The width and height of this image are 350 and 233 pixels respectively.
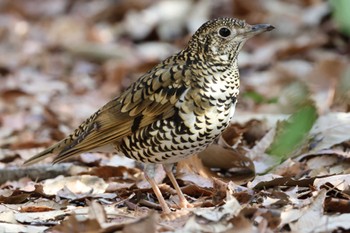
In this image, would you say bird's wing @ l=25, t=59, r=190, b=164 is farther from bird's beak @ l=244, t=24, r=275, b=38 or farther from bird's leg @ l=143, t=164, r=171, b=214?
bird's beak @ l=244, t=24, r=275, b=38

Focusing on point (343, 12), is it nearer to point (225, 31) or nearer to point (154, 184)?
point (225, 31)

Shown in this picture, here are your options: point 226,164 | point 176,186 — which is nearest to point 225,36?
point 176,186

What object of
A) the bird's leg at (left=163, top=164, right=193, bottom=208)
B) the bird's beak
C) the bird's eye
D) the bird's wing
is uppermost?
the bird's eye

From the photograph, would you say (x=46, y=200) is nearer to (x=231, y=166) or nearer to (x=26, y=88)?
(x=231, y=166)

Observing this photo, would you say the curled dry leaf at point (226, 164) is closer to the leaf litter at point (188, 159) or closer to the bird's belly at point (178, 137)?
the leaf litter at point (188, 159)

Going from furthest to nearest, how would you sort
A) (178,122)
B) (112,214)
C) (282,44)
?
1. (282,44)
2. (178,122)
3. (112,214)

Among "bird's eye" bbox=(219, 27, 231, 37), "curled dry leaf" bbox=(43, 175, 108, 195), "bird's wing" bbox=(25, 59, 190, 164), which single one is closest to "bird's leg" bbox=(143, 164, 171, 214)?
"bird's wing" bbox=(25, 59, 190, 164)

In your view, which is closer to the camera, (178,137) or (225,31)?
(178,137)

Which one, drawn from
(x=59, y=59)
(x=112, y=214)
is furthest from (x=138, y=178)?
(x=59, y=59)
